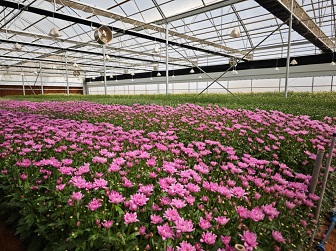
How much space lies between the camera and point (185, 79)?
2964 centimetres

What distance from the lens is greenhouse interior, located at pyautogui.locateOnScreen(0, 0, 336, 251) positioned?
106 cm

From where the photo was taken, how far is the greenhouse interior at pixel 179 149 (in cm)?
106

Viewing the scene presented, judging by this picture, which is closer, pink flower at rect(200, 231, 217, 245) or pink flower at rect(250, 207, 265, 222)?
pink flower at rect(200, 231, 217, 245)

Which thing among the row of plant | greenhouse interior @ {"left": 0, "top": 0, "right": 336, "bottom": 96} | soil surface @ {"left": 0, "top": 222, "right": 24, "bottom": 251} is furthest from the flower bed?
greenhouse interior @ {"left": 0, "top": 0, "right": 336, "bottom": 96}

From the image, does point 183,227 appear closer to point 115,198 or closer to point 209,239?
point 209,239

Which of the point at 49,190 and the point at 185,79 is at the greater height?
the point at 185,79

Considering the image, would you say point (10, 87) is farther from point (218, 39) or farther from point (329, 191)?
point (329, 191)

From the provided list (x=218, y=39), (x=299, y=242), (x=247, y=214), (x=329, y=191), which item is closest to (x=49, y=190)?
(x=247, y=214)

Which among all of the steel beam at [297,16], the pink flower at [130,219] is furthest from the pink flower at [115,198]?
the steel beam at [297,16]

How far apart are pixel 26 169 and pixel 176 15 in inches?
406

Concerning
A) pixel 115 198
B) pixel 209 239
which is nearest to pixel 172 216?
pixel 209 239

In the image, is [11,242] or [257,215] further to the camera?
[11,242]

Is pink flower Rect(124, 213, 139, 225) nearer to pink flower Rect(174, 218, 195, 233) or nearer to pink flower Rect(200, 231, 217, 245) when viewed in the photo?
pink flower Rect(174, 218, 195, 233)

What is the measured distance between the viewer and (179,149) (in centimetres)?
229
